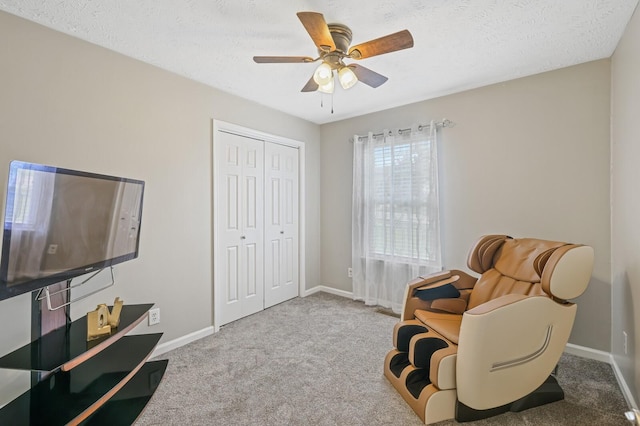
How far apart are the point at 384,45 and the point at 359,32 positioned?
39 cm

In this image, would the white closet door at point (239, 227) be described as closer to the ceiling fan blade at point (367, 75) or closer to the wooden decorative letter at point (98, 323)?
the wooden decorative letter at point (98, 323)

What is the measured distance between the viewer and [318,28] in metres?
1.58

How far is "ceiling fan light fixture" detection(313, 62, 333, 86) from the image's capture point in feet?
6.28

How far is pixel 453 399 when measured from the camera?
166cm

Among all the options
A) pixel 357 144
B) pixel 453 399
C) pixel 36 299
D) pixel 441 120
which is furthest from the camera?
pixel 357 144

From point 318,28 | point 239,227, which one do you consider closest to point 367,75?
point 318,28

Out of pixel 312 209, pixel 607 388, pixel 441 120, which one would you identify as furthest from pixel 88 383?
pixel 441 120

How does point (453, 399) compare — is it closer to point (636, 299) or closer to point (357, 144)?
point (636, 299)

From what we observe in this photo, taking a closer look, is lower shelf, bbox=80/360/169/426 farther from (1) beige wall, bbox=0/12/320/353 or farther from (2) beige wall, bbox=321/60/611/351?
(2) beige wall, bbox=321/60/611/351

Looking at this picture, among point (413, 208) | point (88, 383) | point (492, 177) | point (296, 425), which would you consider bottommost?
point (296, 425)

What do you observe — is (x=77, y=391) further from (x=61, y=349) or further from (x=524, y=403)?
(x=524, y=403)

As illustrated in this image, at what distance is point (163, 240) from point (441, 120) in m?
2.98

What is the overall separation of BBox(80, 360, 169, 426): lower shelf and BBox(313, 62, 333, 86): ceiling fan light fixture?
2.26 m

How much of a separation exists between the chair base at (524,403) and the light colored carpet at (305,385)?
33 millimetres
